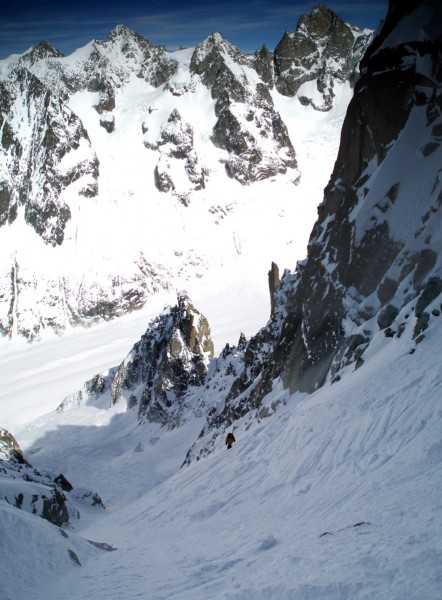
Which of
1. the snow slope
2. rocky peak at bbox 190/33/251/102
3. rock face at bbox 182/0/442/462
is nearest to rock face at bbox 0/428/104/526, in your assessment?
the snow slope

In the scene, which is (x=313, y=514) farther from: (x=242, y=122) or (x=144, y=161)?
(x=242, y=122)

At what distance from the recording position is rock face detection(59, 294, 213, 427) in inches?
2391

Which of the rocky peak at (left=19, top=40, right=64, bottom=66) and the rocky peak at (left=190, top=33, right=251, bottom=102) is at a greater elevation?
the rocky peak at (left=19, top=40, right=64, bottom=66)

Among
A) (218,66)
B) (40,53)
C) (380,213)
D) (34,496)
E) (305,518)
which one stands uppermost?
(40,53)

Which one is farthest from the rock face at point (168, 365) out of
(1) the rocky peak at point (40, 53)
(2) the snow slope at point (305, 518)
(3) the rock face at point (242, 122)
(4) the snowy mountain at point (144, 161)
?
(1) the rocky peak at point (40, 53)

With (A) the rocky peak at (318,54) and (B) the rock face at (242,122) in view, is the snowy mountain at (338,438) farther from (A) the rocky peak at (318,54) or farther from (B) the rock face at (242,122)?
(A) the rocky peak at (318,54)

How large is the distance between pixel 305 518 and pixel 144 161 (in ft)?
493

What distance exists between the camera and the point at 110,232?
443ft

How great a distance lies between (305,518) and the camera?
9.55m

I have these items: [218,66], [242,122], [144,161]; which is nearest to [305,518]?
[144,161]

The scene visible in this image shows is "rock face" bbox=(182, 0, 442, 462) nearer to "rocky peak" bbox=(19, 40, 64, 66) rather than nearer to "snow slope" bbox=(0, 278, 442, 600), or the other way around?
"snow slope" bbox=(0, 278, 442, 600)

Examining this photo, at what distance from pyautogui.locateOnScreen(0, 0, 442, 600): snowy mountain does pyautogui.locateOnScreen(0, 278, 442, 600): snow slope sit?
0.04m

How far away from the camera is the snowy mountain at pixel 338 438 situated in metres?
7.29

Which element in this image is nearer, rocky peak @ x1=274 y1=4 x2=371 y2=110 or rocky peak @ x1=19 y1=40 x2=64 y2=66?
rocky peak @ x1=19 y1=40 x2=64 y2=66
